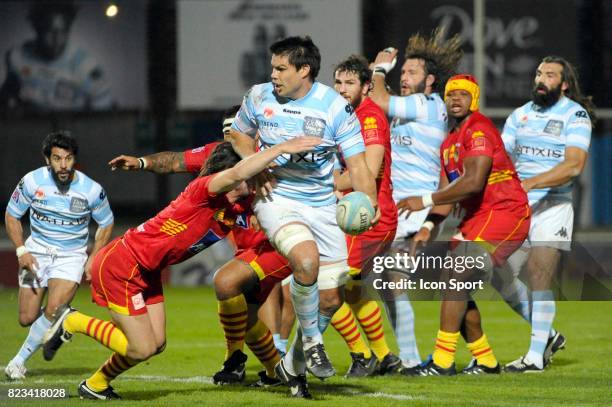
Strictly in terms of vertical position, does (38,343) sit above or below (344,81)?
below

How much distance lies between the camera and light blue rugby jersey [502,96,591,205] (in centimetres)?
1045

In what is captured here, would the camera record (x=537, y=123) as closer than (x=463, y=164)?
No

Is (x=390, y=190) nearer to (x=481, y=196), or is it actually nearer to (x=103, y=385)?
(x=481, y=196)

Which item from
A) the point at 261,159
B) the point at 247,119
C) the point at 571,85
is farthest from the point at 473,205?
the point at 261,159

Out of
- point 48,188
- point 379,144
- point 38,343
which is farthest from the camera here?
point 48,188

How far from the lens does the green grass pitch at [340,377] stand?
27.1 ft

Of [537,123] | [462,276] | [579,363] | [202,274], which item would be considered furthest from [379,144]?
[202,274]

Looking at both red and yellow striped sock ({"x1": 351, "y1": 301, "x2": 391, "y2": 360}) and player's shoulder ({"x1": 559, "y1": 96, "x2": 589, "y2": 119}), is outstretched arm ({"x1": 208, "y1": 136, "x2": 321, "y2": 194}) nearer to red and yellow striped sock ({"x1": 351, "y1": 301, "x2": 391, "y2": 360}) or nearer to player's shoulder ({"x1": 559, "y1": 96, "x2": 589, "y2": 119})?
red and yellow striped sock ({"x1": 351, "y1": 301, "x2": 391, "y2": 360})

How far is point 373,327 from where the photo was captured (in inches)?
388

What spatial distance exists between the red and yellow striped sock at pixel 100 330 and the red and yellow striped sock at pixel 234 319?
2.59 ft

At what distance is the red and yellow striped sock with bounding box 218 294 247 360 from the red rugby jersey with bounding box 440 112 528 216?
2033mm

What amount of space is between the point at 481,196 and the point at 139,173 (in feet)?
32.1

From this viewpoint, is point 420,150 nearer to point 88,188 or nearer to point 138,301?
point 88,188

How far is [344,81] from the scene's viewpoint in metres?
9.62
